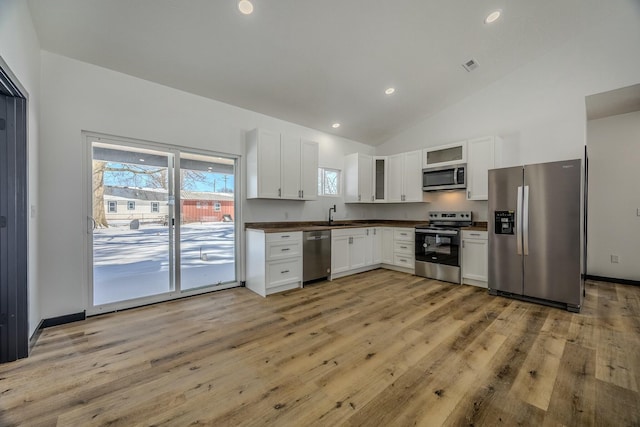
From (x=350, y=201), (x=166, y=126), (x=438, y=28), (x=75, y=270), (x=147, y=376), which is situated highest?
(x=438, y=28)

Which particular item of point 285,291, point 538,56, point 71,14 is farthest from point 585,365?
point 71,14

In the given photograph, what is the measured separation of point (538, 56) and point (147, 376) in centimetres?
599

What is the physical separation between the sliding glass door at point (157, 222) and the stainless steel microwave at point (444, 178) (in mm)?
3362

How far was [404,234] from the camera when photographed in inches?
185

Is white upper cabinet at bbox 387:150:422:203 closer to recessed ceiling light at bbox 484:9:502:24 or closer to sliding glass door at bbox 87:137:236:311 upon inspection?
recessed ceiling light at bbox 484:9:502:24

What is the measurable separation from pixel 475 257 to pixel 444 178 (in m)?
1.41

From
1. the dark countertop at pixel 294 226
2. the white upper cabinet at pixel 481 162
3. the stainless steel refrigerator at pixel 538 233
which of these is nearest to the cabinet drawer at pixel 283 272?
the dark countertop at pixel 294 226

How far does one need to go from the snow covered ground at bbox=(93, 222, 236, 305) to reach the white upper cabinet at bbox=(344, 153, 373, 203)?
2501mm

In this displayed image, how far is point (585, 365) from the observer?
1884mm

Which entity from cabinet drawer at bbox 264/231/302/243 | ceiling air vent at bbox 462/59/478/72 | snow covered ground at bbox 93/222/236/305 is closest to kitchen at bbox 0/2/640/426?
ceiling air vent at bbox 462/59/478/72

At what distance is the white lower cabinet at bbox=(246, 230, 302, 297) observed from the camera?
3465mm

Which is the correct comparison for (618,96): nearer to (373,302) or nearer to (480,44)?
(480,44)

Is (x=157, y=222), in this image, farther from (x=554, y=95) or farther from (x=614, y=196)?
(x=614, y=196)

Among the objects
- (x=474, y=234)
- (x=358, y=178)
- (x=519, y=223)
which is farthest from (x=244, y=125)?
(x=519, y=223)
